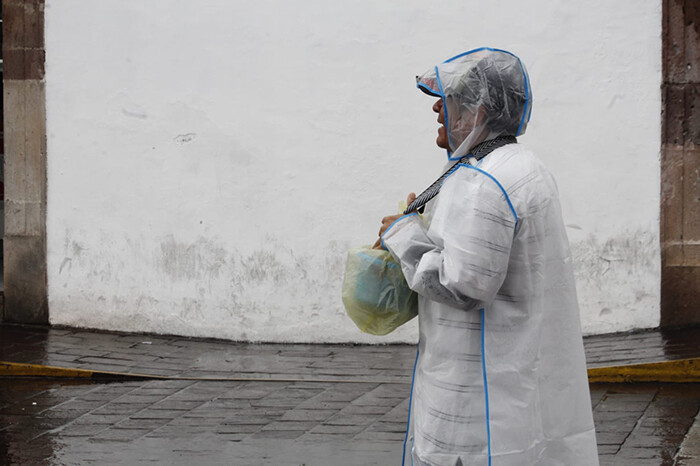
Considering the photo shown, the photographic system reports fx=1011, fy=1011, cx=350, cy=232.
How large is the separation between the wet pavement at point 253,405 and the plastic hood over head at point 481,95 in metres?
2.41

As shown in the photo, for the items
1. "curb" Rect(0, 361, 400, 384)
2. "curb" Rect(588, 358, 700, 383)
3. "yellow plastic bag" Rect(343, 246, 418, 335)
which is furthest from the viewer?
"curb" Rect(0, 361, 400, 384)

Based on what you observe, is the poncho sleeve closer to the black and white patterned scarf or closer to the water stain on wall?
the black and white patterned scarf

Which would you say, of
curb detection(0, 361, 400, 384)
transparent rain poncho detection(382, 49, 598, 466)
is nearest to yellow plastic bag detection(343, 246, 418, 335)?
transparent rain poncho detection(382, 49, 598, 466)

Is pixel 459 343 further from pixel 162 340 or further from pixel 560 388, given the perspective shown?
pixel 162 340

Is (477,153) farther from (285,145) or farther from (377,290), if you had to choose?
(285,145)

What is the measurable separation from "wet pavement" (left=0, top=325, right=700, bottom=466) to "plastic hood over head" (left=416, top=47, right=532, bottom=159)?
7.91ft

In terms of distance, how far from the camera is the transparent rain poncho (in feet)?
9.02

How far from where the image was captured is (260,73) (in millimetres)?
7781

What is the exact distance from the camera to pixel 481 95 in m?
2.85

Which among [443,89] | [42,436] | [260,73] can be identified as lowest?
[42,436]

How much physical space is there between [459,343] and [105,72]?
19.4 ft

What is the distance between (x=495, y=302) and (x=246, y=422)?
3094 mm

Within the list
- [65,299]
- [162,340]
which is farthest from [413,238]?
[65,299]

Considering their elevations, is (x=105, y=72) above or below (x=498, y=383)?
above
